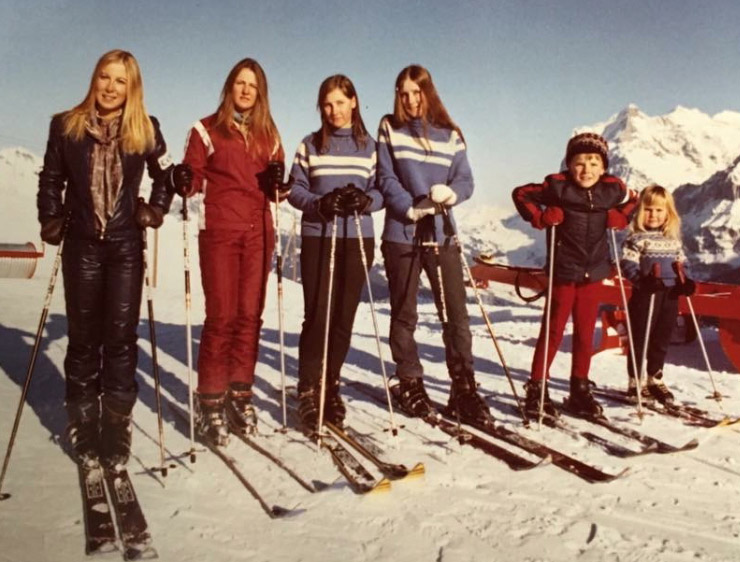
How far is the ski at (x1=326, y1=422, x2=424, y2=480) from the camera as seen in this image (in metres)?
3.43

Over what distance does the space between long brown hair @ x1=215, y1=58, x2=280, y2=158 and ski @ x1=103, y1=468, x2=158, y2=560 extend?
237 centimetres

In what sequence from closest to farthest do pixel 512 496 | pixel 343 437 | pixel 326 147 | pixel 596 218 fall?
pixel 512 496, pixel 343 437, pixel 326 147, pixel 596 218

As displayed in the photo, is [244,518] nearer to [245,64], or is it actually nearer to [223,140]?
[223,140]

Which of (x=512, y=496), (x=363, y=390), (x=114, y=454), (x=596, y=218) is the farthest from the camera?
(x=363, y=390)

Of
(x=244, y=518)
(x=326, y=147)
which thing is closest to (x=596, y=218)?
(x=326, y=147)

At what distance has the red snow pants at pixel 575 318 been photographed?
16.1 feet

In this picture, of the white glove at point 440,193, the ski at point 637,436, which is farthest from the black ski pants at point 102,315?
the ski at point 637,436

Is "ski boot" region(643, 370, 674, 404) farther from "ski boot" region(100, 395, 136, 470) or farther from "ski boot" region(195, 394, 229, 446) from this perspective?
"ski boot" region(100, 395, 136, 470)

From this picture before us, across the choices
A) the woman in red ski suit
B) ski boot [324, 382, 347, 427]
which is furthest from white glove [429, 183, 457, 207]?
ski boot [324, 382, 347, 427]

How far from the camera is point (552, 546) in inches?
105

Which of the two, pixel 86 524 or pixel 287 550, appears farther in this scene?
pixel 86 524

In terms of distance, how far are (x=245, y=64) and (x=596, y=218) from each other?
297 cm

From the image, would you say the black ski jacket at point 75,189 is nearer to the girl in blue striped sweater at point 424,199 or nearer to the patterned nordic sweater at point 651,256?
the girl in blue striped sweater at point 424,199

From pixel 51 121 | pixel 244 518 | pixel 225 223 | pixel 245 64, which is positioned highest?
pixel 245 64
